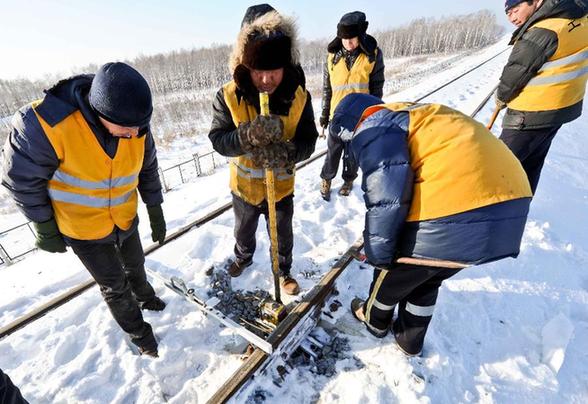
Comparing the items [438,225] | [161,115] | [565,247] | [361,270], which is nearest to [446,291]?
[361,270]

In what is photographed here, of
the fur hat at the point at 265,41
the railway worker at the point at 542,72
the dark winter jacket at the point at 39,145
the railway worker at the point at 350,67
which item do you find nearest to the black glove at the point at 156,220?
the dark winter jacket at the point at 39,145

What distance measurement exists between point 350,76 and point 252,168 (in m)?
2.18

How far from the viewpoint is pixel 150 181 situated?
7.77 feet

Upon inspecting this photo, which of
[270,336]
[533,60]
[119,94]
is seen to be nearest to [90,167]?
[119,94]

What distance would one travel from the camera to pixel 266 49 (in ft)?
6.39

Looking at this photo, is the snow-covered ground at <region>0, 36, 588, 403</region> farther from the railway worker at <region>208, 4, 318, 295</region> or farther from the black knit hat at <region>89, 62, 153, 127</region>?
the black knit hat at <region>89, 62, 153, 127</region>

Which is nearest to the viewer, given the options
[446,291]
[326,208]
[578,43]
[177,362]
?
[177,362]

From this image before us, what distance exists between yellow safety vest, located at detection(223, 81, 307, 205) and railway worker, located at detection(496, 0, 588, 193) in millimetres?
2285

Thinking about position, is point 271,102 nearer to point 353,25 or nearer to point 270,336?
point 270,336

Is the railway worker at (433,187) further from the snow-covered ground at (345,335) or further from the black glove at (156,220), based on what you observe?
the black glove at (156,220)

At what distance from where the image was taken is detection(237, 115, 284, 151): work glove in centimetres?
192

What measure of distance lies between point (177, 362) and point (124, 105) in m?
1.96

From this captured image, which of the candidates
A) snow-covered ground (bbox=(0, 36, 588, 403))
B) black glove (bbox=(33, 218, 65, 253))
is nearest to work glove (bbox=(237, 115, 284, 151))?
black glove (bbox=(33, 218, 65, 253))

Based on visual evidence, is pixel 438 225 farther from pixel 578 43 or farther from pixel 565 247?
pixel 565 247
